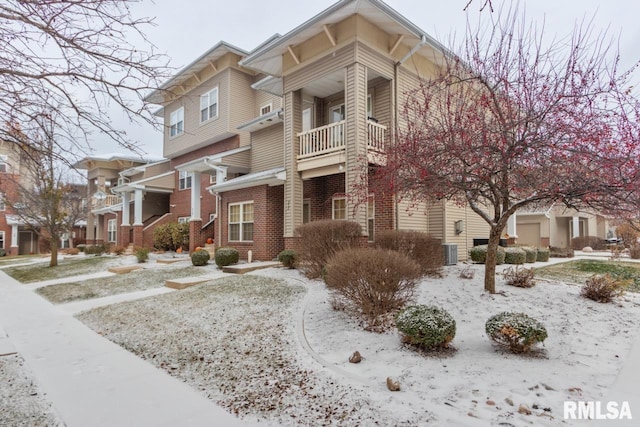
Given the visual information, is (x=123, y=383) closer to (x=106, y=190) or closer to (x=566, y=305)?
(x=566, y=305)

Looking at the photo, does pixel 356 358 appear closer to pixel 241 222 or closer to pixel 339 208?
pixel 339 208

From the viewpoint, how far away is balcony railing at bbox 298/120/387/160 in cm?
1195

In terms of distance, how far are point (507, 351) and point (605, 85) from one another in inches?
209

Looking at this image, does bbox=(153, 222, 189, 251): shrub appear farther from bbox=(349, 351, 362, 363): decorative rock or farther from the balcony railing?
bbox=(349, 351, 362, 363): decorative rock

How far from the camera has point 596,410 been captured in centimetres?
336

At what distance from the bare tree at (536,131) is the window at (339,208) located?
6133 mm

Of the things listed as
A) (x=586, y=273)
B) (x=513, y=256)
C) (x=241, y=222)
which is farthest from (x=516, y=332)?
(x=241, y=222)

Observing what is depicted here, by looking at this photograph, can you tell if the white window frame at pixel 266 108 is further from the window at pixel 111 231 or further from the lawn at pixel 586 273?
the window at pixel 111 231

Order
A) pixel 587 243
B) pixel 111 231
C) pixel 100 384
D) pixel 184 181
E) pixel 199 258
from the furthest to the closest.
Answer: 1. pixel 111 231
2. pixel 587 243
3. pixel 184 181
4. pixel 199 258
5. pixel 100 384

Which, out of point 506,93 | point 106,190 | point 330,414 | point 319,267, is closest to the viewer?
point 330,414

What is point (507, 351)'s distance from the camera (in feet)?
15.5

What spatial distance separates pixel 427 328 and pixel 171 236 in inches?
766

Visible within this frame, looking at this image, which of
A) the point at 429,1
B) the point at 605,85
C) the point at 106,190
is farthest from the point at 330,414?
the point at 106,190

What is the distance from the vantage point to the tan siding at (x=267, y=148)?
1664cm
